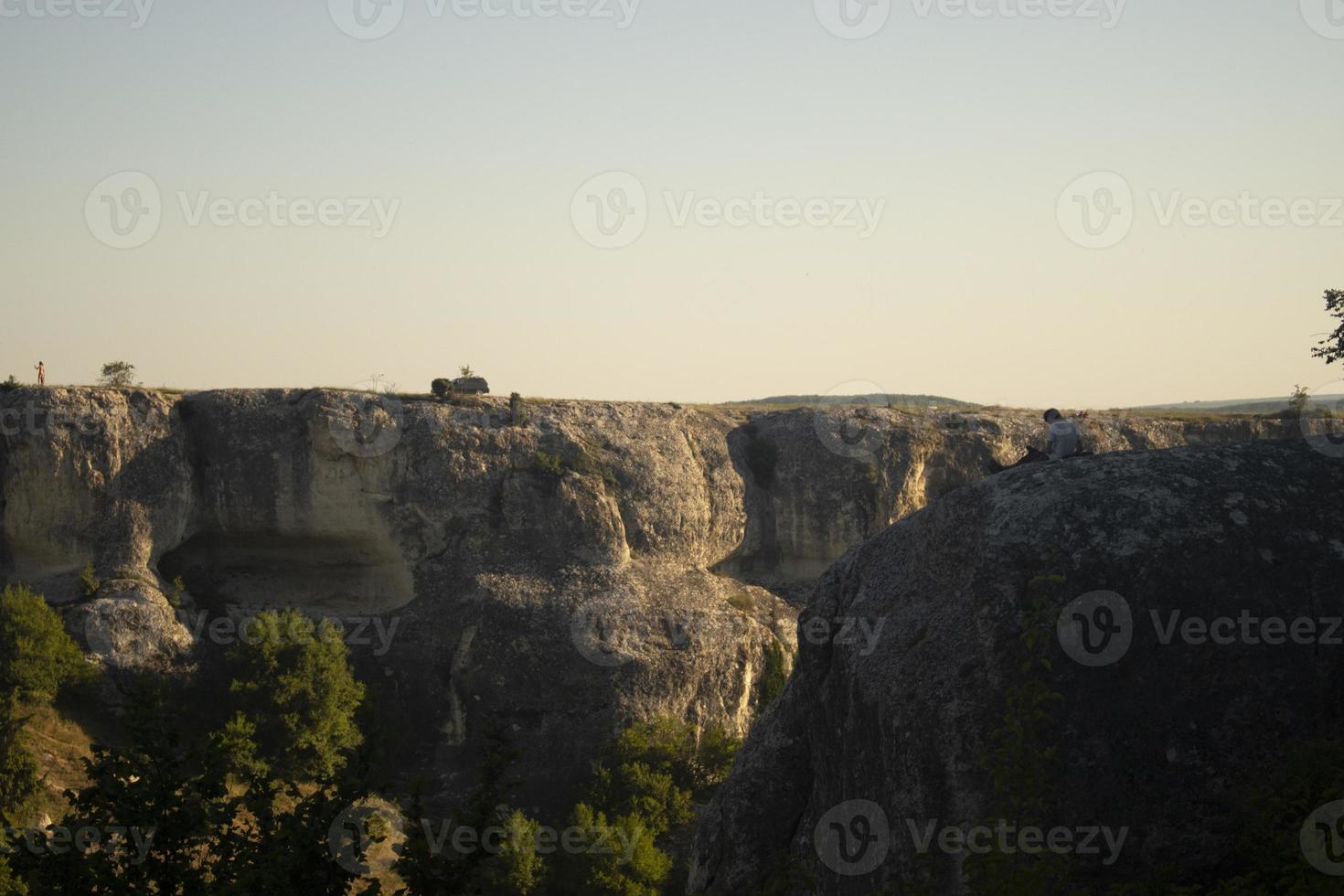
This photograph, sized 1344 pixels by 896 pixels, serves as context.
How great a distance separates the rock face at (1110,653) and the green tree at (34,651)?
30016 millimetres

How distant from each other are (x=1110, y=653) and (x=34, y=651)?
3295 centimetres

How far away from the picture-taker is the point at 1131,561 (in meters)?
8.85

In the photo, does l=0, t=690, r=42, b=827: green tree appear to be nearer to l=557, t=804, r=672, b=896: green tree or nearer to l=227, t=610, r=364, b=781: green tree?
l=227, t=610, r=364, b=781: green tree

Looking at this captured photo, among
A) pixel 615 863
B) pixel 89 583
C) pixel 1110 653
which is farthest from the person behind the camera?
pixel 89 583

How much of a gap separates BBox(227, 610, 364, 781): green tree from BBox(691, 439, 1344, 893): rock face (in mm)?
28510

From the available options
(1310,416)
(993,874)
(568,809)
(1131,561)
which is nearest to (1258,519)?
(1131,561)
